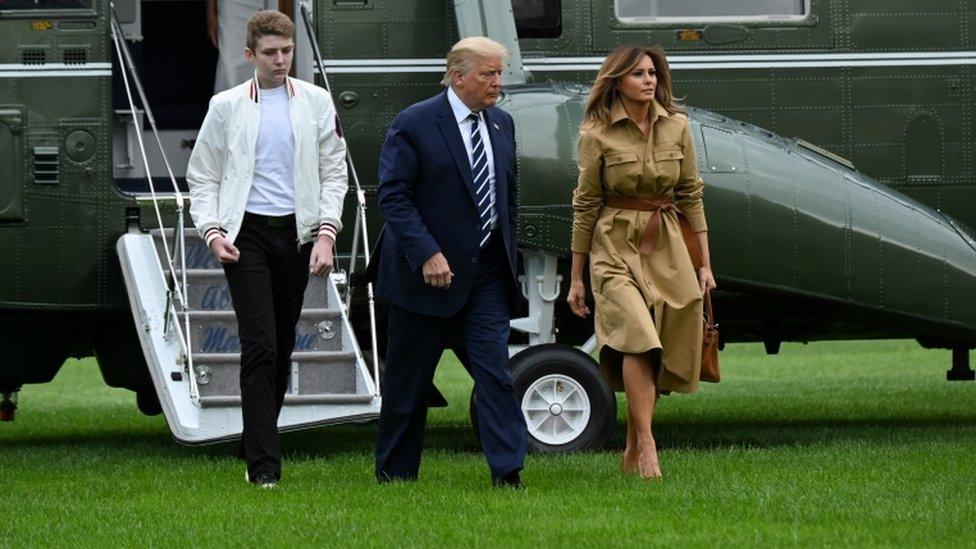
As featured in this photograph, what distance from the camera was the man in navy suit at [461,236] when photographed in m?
7.84

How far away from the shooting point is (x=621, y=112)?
8305 mm

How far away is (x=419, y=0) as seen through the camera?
35.2 feet

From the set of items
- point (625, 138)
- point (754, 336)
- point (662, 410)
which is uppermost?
point (625, 138)

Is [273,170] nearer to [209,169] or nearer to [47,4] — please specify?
[209,169]

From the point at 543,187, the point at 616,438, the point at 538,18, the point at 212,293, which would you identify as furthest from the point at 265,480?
the point at 538,18

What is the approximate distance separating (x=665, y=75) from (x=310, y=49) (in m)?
3.18

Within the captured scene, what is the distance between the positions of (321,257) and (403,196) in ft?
1.45

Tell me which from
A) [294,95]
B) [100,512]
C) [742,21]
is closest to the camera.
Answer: [100,512]

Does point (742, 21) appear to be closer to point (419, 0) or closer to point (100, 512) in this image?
point (419, 0)

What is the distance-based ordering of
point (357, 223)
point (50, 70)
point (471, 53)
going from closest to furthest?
point (471, 53)
point (357, 223)
point (50, 70)

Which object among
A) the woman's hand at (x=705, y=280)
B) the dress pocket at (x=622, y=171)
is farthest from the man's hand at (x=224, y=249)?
the woman's hand at (x=705, y=280)

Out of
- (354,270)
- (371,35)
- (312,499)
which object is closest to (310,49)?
(371,35)

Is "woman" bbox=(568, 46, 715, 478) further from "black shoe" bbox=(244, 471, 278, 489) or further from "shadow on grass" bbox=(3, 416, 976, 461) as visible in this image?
"shadow on grass" bbox=(3, 416, 976, 461)

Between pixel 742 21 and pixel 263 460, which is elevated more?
pixel 742 21
